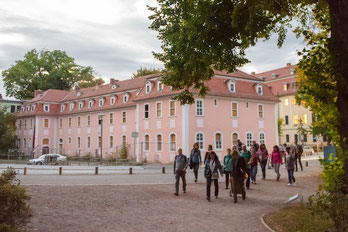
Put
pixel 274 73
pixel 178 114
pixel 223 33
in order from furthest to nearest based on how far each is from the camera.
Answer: pixel 274 73 → pixel 178 114 → pixel 223 33

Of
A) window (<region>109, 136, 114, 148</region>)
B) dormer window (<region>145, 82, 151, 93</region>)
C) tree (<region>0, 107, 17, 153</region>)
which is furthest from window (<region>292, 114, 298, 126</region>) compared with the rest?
tree (<region>0, 107, 17, 153</region>)

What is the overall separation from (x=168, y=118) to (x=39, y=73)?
135ft

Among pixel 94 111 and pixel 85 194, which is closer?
pixel 85 194

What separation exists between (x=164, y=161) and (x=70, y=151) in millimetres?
21987

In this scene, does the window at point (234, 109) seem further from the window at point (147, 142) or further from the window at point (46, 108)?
the window at point (46, 108)

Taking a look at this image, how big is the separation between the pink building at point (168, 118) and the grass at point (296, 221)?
19161mm

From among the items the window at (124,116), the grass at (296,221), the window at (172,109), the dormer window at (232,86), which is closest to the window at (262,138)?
the dormer window at (232,86)

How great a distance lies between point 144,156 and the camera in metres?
37.0

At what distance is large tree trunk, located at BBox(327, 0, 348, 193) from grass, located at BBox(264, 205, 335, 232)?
131 centimetres

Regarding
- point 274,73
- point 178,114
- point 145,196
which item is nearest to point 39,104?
point 178,114

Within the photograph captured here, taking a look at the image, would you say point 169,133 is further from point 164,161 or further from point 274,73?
point 274,73

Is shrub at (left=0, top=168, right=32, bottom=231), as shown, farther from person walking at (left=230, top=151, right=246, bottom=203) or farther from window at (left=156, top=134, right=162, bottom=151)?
window at (left=156, top=134, right=162, bottom=151)

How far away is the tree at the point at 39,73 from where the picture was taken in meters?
64.8

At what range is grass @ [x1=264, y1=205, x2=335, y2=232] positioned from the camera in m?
7.10
